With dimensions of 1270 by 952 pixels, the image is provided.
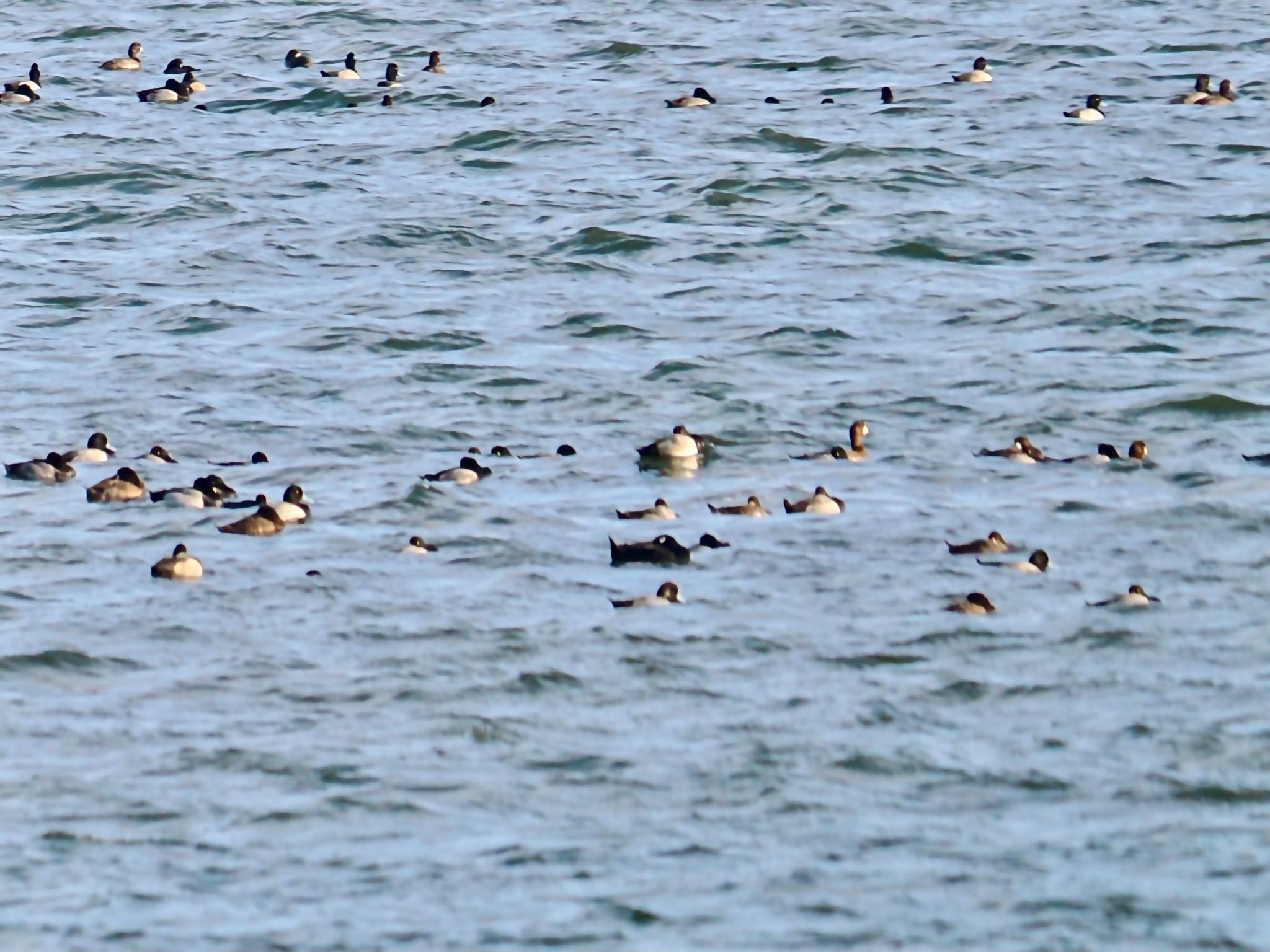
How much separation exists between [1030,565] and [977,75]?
76.9ft

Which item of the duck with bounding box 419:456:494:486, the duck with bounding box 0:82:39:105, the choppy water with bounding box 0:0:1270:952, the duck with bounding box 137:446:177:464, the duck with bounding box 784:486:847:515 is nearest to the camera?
the choppy water with bounding box 0:0:1270:952

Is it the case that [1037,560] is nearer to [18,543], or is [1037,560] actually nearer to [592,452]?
[592,452]

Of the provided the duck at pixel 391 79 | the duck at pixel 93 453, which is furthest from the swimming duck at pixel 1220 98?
the duck at pixel 93 453

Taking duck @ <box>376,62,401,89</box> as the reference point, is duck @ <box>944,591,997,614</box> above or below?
below

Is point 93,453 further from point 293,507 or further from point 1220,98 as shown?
point 1220,98

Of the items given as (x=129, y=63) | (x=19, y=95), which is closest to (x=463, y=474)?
(x=19, y=95)

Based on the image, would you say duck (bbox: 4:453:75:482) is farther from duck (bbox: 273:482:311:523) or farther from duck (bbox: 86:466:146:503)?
duck (bbox: 273:482:311:523)

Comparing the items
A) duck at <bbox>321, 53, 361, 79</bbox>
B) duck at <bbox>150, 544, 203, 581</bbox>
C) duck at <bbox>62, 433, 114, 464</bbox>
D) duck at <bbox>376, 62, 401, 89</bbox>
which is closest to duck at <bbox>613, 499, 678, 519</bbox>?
duck at <bbox>150, 544, 203, 581</bbox>

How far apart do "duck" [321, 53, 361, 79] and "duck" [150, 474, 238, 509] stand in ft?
76.9

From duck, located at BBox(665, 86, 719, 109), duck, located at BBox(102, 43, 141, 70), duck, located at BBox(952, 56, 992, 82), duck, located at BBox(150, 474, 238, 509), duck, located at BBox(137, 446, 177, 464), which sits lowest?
duck, located at BBox(137, 446, 177, 464)

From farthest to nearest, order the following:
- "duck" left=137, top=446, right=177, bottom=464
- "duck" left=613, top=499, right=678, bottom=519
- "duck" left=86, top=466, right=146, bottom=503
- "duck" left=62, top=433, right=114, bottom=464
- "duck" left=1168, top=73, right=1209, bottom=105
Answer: "duck" left=1168, top=73, right=1209, bottom=105 → "duck" left=137, top=446, right=177, bottom=464 → "duck" left=62, top=433, right=114, bottom=464 → "duck" left=86, top=466, right=146, bottom=503 → "duck" left=613, top=499, right=678, bottom=519

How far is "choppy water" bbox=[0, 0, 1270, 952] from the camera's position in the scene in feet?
49.7

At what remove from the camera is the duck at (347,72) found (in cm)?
4544

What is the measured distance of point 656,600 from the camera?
65.4 ft
